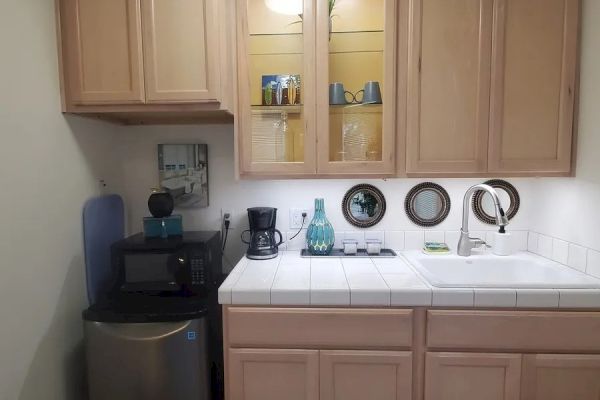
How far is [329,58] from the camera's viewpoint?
1549 millimetres

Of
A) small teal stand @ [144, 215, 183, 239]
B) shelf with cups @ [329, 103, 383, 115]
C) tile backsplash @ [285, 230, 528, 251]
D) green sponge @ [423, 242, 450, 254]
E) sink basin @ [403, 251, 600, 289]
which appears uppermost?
shelf with cups @ [329, 103, 383, 115]

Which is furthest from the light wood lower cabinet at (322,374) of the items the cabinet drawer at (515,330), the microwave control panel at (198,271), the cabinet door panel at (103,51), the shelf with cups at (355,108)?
the cabinet door panel at (103,51)

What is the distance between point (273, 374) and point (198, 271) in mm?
531

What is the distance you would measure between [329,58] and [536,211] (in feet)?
4.43

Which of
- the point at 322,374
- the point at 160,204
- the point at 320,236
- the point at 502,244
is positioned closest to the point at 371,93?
the point at 320,236

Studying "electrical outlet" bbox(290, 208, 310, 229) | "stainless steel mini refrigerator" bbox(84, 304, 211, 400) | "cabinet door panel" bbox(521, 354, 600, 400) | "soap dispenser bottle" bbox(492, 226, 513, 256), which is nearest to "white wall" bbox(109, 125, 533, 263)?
"electrical outlet" bbox(290, 208, 310, 229)

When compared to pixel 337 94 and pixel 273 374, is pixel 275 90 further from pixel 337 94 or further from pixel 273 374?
pixel 273 374

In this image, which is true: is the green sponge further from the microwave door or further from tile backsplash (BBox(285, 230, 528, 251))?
the microwave door

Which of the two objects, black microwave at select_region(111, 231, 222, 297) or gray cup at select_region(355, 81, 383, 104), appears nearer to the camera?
black microwave at select_region(111, 231, 222, 297)

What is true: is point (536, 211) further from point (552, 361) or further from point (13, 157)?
point (13, 157)

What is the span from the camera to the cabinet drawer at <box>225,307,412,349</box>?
1.28 m

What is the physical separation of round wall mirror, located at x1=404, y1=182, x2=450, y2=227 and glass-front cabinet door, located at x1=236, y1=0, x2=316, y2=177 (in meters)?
0.64

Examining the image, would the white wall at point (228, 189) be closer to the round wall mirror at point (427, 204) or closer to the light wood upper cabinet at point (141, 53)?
the round wall mirror at point (427, 204)

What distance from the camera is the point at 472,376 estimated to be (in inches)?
50.6
